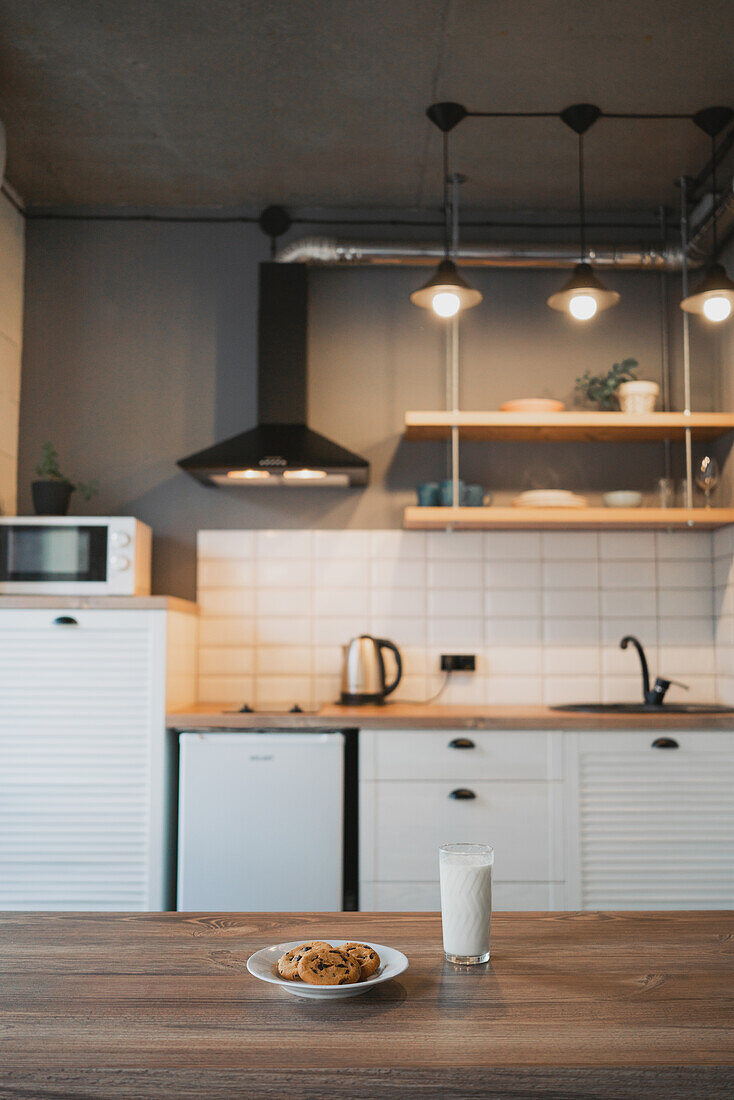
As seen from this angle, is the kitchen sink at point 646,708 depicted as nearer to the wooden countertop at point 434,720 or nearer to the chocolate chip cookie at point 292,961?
the wooden countertop at point 434,720

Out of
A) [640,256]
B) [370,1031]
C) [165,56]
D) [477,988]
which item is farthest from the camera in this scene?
[640,256]

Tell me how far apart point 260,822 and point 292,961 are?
193 centimetres

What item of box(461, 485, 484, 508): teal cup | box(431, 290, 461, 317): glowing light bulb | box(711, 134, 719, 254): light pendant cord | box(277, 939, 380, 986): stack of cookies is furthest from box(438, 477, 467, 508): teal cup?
box(277, 939, 380, 986): stack of cookies

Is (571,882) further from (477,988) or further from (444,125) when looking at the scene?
(444,125)

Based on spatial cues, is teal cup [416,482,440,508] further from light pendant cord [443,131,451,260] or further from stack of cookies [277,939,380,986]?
stack of cookies [277,939,380,986]

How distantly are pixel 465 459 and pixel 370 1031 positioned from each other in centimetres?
293

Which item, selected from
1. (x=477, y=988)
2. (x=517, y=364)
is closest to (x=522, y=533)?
(x=517, y=364)

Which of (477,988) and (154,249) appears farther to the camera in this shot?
(154,249)

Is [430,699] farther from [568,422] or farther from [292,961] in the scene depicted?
[292,961]

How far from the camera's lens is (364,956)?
39.3 inches

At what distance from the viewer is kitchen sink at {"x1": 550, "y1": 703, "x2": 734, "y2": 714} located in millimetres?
3143

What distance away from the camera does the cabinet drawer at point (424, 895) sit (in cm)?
285

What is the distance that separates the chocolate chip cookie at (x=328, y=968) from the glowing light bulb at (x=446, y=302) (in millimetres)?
2075

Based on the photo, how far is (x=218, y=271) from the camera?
3.72m
